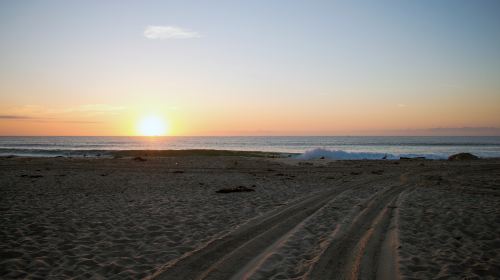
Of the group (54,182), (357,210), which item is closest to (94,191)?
(54,182)

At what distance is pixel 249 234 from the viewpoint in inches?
299

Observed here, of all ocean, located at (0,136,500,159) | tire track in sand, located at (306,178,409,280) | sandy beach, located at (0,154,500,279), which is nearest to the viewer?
tire track in sand, located at (306,178,409,280)

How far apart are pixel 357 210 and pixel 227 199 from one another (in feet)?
15.8

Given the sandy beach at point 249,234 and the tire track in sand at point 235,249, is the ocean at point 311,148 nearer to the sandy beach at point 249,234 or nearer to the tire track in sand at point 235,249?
the sandy beach at point 249,234

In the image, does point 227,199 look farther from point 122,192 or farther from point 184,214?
point 122,192

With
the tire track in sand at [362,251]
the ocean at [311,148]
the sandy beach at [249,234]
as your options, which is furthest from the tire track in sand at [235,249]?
the ocean at [311,148]

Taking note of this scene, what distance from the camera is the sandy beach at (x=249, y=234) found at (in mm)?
5523

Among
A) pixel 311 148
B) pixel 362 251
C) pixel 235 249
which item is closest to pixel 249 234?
pixel 235 249

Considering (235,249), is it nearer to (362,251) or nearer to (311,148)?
(362,251)

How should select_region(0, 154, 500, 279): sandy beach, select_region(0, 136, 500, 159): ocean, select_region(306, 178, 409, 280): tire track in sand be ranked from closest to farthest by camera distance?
select_region(306, 178, 409, 280): tire track in sand < select_region(0, 154, 500, 279): sandy beach < select_region(0, 136, 500, 159): ocean

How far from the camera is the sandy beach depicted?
217 inches

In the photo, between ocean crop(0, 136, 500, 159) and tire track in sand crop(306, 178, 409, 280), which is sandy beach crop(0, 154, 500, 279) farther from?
ocean crop(0, 136, 500, 159)

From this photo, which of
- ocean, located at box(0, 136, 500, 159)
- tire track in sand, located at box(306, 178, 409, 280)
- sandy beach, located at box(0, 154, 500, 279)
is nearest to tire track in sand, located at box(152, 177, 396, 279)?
sandy beach, located at box(0, 154, 500, 279)

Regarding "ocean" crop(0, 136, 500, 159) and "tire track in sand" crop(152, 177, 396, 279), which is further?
"ocean" crop(0, 136, 500, 159)
